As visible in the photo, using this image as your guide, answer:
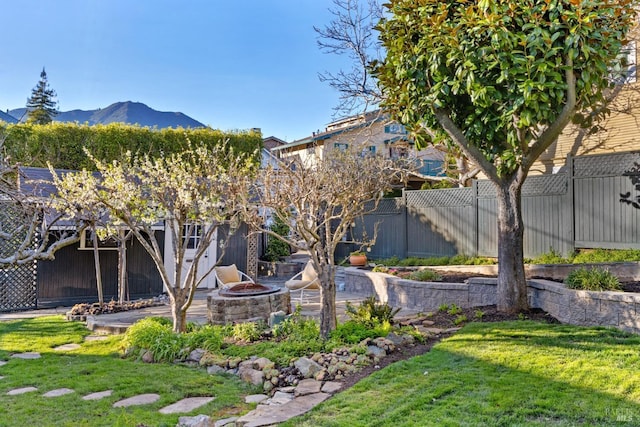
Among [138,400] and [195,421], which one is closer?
[195,421]

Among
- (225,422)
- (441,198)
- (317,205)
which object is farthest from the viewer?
(441,198)


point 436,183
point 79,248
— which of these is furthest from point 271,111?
point 79,248

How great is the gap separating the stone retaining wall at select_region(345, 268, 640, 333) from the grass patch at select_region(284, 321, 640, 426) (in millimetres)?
364

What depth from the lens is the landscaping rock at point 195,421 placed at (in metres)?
3.38

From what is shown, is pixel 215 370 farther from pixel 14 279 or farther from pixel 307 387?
pixel 14 279

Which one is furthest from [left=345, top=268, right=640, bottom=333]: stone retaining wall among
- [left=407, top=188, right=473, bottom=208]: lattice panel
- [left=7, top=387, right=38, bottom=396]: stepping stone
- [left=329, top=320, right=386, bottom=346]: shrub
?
[left=7, top=387, right=38, bottom=396]: stepping stone

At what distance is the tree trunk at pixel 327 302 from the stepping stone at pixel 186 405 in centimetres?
183

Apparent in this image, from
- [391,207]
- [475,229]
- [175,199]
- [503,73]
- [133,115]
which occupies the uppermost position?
[133,115]

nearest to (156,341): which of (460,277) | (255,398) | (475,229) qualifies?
(255,398)

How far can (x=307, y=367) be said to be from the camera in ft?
15.5

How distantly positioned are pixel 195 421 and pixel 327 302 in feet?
8.17

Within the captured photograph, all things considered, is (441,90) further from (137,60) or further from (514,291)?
(137,60)

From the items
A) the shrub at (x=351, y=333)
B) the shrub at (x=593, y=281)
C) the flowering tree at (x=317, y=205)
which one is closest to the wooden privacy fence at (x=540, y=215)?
the flowering tree at (x=317, y=205)

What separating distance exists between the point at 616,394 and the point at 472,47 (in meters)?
4.19
